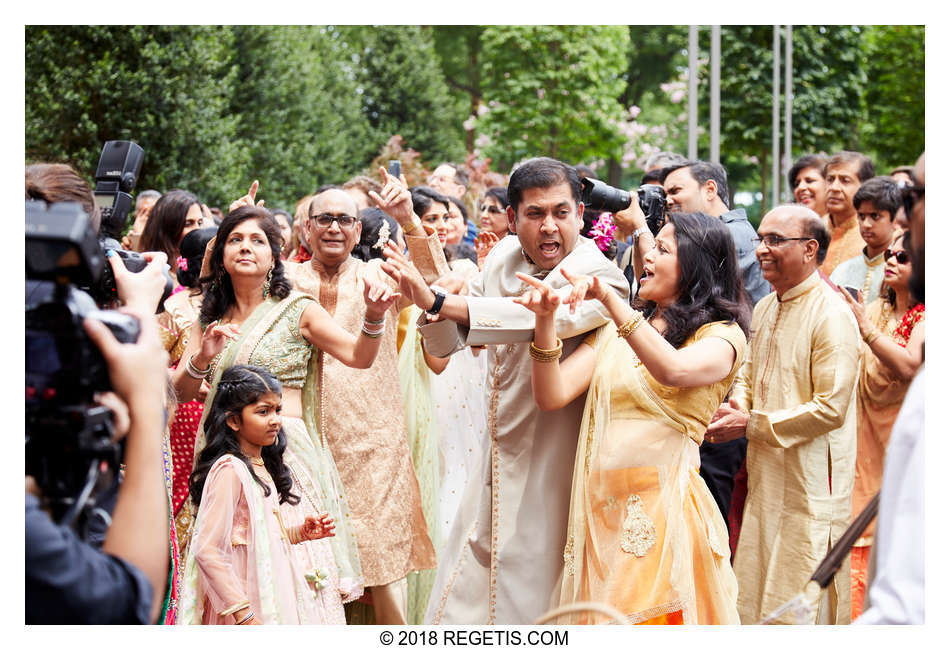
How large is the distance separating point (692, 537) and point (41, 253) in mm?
2406

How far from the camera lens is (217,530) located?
12.2ft

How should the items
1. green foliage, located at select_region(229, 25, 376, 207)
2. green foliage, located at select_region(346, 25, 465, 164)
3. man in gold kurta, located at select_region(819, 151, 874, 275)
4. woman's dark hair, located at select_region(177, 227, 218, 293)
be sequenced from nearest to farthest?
woman's dark hair, located at select_region(177, 227, 218, 293), man in gold kurta, located at select_region(819, 151, 874, 275), green foliage, located at select_region(229, 25, 376, 207), green foliage, located at select_region(346, 25, 465, 164)

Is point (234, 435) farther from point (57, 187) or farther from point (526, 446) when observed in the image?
point (57, 187)

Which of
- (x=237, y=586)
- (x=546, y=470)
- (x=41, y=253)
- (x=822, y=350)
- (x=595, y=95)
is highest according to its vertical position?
(x=595, y=95)

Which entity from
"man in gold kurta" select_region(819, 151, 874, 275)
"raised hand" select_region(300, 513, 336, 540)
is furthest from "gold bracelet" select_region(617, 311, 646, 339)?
"man in gold kurta" select_region(819, 151, 874, 275)

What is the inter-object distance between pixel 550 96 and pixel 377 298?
1509 centimetres

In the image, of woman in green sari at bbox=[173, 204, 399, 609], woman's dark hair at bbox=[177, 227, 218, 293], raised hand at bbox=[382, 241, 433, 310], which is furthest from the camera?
woman's dark hair at bbox=[177, 227, 218, 293]

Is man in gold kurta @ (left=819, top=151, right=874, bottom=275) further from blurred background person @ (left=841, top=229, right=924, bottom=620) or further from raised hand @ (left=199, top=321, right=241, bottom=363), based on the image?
raised hand @ (left=199, top=321, right=241, bottom=363)

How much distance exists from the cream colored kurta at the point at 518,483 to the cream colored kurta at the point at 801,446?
41.7 inches

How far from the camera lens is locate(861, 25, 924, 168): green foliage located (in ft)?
69.5

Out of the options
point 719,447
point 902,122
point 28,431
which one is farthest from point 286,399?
point 902,122

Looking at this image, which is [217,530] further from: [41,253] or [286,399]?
[41,253]

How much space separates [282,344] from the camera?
416cm

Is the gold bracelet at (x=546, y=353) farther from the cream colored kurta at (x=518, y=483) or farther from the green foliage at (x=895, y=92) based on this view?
the green foliage at (x=895, y=92)
